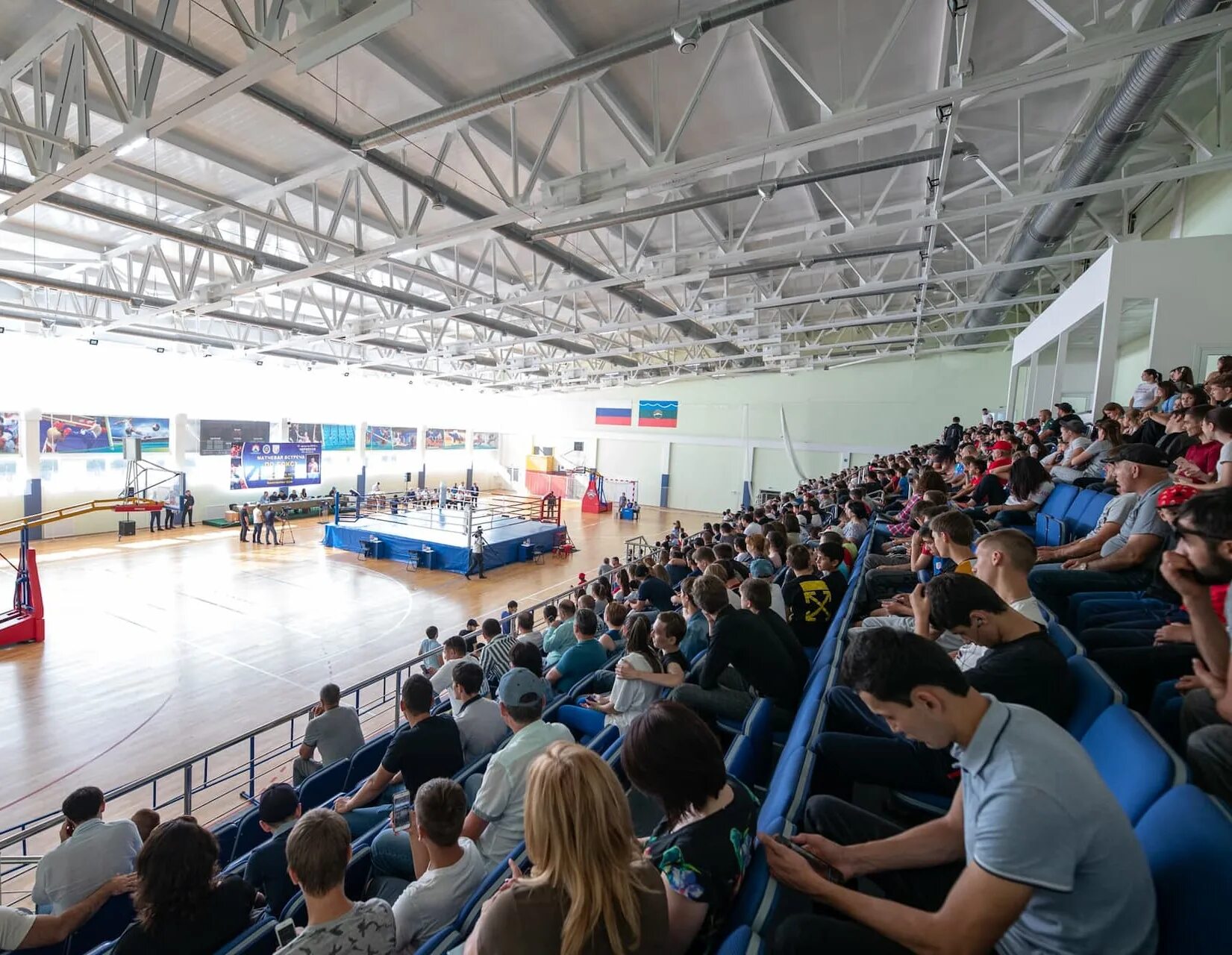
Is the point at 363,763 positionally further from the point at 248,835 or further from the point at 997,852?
the point at 997,852

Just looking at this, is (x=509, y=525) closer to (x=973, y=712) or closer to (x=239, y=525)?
(x=239, y=525)

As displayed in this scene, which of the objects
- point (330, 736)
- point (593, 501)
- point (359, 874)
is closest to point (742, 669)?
point (359, 874)

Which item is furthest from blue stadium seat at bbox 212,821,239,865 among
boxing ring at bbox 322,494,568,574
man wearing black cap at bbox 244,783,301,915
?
boxing ring at bbox 322,494,568,574

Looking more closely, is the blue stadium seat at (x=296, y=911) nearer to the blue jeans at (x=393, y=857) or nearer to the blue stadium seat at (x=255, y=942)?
the blue jeans at (x=393, y=857)

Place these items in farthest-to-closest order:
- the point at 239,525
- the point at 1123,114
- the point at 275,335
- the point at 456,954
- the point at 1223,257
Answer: the point at 239,525, the point at 275,335, the point at 1223,257, the point at 1123,114, the point at 456,954

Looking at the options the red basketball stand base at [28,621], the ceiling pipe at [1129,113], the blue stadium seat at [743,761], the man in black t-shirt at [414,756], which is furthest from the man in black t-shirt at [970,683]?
the red basketball stand base at [28,621]

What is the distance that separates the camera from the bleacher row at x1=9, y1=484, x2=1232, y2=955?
41.6 inches

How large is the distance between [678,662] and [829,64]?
5.49 m

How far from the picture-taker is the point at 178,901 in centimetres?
197

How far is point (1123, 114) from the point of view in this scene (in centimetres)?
484

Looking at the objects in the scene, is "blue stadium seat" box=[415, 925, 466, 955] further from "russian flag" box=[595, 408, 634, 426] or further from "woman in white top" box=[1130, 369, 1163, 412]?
"russian flag" box=[595, 408, 634, 426]

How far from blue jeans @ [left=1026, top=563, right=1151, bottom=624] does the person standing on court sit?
43.4 ft

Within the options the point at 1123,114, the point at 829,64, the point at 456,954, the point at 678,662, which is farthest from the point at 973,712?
the point at 1123,114

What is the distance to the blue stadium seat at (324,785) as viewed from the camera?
4012 mm
